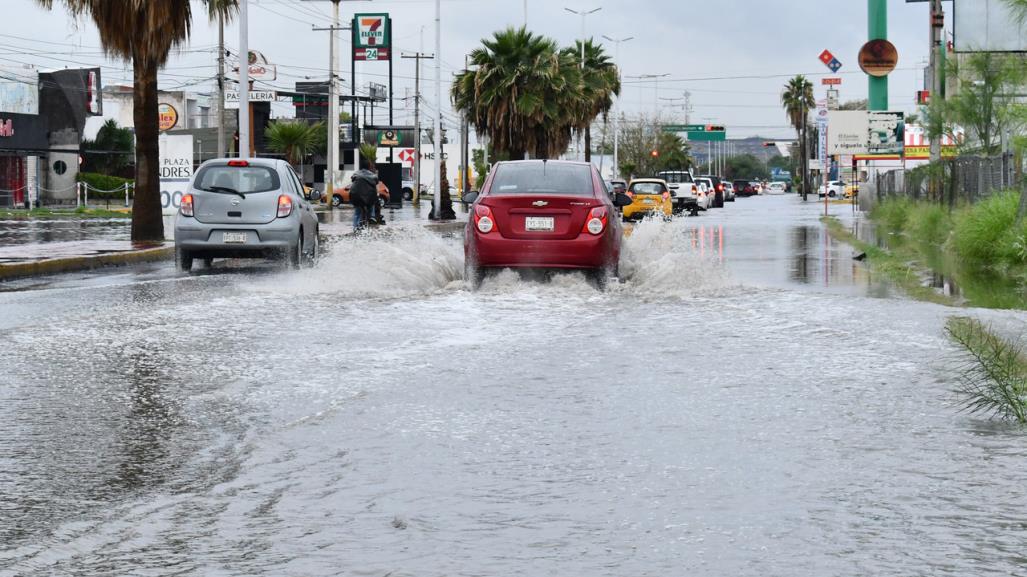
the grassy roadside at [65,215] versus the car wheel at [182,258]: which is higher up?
the grassy roadside at [65,215]

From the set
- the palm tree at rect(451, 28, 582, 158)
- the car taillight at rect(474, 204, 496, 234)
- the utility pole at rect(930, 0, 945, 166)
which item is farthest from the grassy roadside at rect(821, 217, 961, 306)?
the palm tree at rect(451, 28, 582, 158)

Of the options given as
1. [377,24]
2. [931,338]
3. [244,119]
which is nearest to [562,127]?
[244,119]

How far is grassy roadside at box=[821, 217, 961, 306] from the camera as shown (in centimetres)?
1590

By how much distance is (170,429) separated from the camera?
7.83 m

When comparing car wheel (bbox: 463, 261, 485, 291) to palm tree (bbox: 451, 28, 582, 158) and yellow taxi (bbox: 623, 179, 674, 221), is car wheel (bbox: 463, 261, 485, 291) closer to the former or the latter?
yellow taxi (bbox: 623, 179, 674, 221)

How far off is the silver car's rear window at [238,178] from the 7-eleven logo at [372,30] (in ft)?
234

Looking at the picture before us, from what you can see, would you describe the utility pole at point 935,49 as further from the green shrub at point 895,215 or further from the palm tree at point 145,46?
the palm tree at point 145,46

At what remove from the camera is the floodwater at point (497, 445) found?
5.40m

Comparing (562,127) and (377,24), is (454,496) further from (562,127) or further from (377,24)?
(377,24)

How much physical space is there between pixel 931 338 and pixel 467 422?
535cm

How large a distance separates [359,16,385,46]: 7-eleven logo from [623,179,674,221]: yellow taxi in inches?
1710

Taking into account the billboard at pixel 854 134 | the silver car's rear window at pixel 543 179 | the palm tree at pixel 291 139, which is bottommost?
the silver car's rear window at pixel 543 179

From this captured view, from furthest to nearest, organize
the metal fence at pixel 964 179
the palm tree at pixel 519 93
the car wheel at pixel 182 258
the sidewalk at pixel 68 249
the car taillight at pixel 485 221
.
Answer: the palm tree at pixel 519 93, the metal fence at pixel 964 179, the sidewalk at pixel 68 249, the car wheel at pixel 182 258, the car taillight at pixel 485 221

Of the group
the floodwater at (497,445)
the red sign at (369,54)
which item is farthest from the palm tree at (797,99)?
the floodwater at (497,445)
